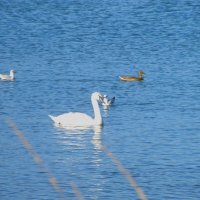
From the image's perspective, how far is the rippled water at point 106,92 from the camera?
1347cm

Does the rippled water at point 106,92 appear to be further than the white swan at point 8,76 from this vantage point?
No

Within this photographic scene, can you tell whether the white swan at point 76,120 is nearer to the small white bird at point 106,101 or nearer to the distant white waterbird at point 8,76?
the small white bird at point 106,101

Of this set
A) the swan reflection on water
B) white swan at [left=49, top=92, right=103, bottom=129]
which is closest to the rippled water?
the swan reflection on water

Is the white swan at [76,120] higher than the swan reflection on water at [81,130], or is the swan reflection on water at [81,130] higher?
the white swan at [76,120]

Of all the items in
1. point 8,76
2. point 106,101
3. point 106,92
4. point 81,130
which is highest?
point 8,76

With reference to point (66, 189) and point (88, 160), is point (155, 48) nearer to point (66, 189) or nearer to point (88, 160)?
point (88, 160)

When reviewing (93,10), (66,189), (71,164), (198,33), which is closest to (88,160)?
(71,164)

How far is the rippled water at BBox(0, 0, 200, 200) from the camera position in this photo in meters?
13.5

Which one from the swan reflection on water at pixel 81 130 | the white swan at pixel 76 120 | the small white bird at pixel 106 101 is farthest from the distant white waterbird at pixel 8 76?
the swan reflection on water at pixel 81 130

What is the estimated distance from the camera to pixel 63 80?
80.9ft

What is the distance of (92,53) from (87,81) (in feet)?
20.3

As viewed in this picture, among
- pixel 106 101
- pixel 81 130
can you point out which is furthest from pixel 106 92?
pixel 81 130

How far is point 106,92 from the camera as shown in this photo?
23.5 m

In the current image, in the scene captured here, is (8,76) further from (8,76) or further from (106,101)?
(106,101)
